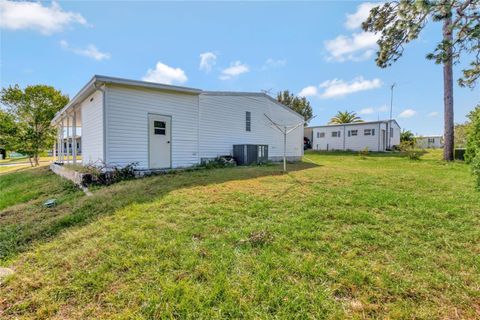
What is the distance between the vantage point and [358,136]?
21.5 meters

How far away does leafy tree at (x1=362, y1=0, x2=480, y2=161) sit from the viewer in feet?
12.9

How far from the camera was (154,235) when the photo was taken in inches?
126

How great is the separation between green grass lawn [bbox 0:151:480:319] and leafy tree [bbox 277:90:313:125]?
3022 centimetres

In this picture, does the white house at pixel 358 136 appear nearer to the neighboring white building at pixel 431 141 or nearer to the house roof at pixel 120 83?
the neighboring white building at pixel 431 141

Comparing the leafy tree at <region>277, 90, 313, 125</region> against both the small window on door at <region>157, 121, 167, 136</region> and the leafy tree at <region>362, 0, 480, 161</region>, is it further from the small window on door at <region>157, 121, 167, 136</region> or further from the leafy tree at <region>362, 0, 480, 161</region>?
the small window on door at <region>157, 121, 167, 136</region>

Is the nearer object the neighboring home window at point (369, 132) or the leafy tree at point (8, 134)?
the leafy tree at point (8, 134)

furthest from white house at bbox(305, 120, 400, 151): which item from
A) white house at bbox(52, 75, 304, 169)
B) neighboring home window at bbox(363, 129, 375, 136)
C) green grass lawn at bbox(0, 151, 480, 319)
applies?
green grass lawn at bbox(0, 151, 480, 319)

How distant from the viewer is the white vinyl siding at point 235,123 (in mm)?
9688

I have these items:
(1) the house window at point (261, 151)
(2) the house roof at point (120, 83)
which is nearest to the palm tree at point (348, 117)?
(1) the house window at point (261, 151)

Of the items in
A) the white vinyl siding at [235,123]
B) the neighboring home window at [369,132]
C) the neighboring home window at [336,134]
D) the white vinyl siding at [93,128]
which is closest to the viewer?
the white vinyl siding at [93,128]

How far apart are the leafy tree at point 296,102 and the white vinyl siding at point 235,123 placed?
21.4m

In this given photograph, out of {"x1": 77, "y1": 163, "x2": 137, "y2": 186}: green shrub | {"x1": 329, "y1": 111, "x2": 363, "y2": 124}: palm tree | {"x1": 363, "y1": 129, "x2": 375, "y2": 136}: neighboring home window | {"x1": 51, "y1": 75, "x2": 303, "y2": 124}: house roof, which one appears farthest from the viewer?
{"x1": 329, "y1": 111, "x2": 363, "y2": 124}: palm tree

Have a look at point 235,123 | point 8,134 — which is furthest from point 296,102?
point 8,134

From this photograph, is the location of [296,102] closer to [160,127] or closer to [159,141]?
[160,127]
